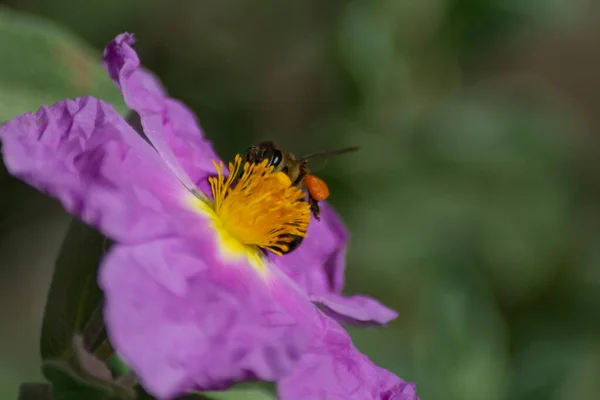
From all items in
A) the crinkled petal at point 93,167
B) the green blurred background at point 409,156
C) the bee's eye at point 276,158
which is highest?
the crinkled petal at point 93,167

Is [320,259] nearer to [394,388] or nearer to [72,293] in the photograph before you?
[394,388]

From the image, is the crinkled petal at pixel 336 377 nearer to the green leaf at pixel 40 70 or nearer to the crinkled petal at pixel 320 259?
the crinkled petal at pixel 320 259

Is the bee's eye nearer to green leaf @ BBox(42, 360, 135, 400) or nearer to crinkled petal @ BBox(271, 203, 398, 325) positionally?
crinkled petal @ BBox(271, 203, 398, 325)

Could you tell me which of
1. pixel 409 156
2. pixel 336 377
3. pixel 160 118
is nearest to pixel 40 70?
pixel 160 118

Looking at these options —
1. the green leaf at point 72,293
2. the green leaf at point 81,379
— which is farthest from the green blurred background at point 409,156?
the green leaf at point 81,379

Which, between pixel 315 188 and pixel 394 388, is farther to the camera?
pixel 315 188

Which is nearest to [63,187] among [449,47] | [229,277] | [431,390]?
[229,277]

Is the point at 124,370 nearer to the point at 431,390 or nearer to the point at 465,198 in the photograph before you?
the point at 431,390
